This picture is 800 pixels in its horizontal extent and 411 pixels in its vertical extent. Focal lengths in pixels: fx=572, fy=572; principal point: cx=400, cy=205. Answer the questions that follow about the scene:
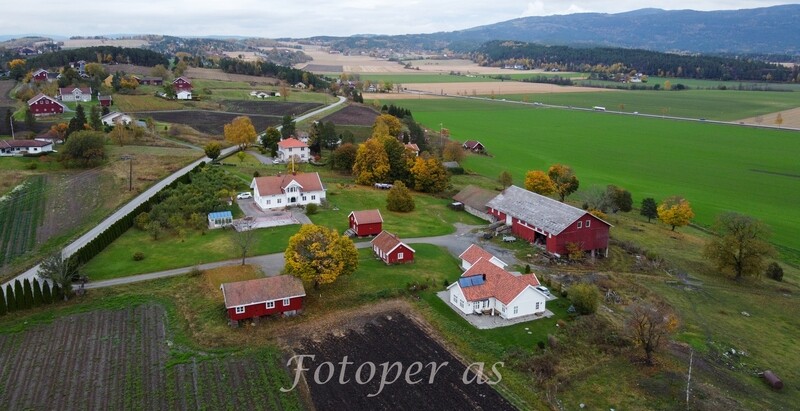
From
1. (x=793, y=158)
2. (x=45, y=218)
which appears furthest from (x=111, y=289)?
(x=793, y=158)

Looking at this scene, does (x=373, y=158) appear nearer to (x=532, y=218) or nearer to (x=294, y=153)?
(x=294, y=153)

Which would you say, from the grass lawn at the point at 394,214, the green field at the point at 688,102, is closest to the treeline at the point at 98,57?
the green field at the point at 688,102

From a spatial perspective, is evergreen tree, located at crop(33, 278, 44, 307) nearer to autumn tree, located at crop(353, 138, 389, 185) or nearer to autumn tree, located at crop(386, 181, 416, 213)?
autumn tree, located at crop(386, 181, 416, 213)

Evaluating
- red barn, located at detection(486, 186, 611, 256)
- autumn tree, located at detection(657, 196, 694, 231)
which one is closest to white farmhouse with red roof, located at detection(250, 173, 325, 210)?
red barn, located at detection(486, 186, 611, 256)

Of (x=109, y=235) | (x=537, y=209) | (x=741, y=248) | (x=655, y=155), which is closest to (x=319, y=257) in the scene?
(x=109, y=235)

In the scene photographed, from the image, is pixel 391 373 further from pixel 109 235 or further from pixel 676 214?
pixel 676 214
